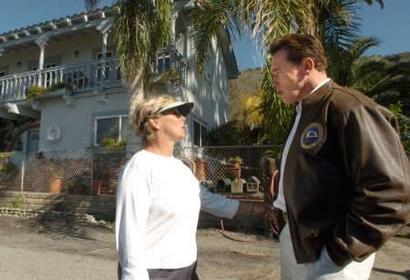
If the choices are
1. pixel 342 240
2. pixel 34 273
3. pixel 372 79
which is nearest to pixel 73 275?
pixel 34 273

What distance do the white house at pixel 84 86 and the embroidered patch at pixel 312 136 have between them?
12.1 metres

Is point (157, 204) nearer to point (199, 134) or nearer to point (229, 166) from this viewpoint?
point (229, 166)

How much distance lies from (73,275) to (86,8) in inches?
602

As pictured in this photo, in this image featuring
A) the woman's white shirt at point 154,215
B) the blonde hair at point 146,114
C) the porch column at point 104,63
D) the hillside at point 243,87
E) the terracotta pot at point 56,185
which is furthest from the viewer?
the hillside at point 243,87

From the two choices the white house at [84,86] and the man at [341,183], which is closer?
the man at [341,183]

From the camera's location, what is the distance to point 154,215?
2486 mm

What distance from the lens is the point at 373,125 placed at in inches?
73.0

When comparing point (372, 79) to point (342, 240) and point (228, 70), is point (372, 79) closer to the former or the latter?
point (228, 70)

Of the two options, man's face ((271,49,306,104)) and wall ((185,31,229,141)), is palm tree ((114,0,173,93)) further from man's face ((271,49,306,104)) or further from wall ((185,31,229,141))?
man's face ((271,49,306,104))

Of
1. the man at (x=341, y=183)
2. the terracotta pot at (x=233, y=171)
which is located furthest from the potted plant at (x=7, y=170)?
the man at (x=341, y=183)

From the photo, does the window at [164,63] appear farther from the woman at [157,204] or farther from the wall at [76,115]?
the woman at [157,204]

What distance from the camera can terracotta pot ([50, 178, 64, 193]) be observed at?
14335 millimetres

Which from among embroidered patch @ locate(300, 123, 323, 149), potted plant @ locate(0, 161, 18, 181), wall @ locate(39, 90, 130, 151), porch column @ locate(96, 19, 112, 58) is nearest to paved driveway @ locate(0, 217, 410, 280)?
embroidered patch @ locate(300, 123, 323, 149)

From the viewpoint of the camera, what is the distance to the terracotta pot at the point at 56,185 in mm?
14335
